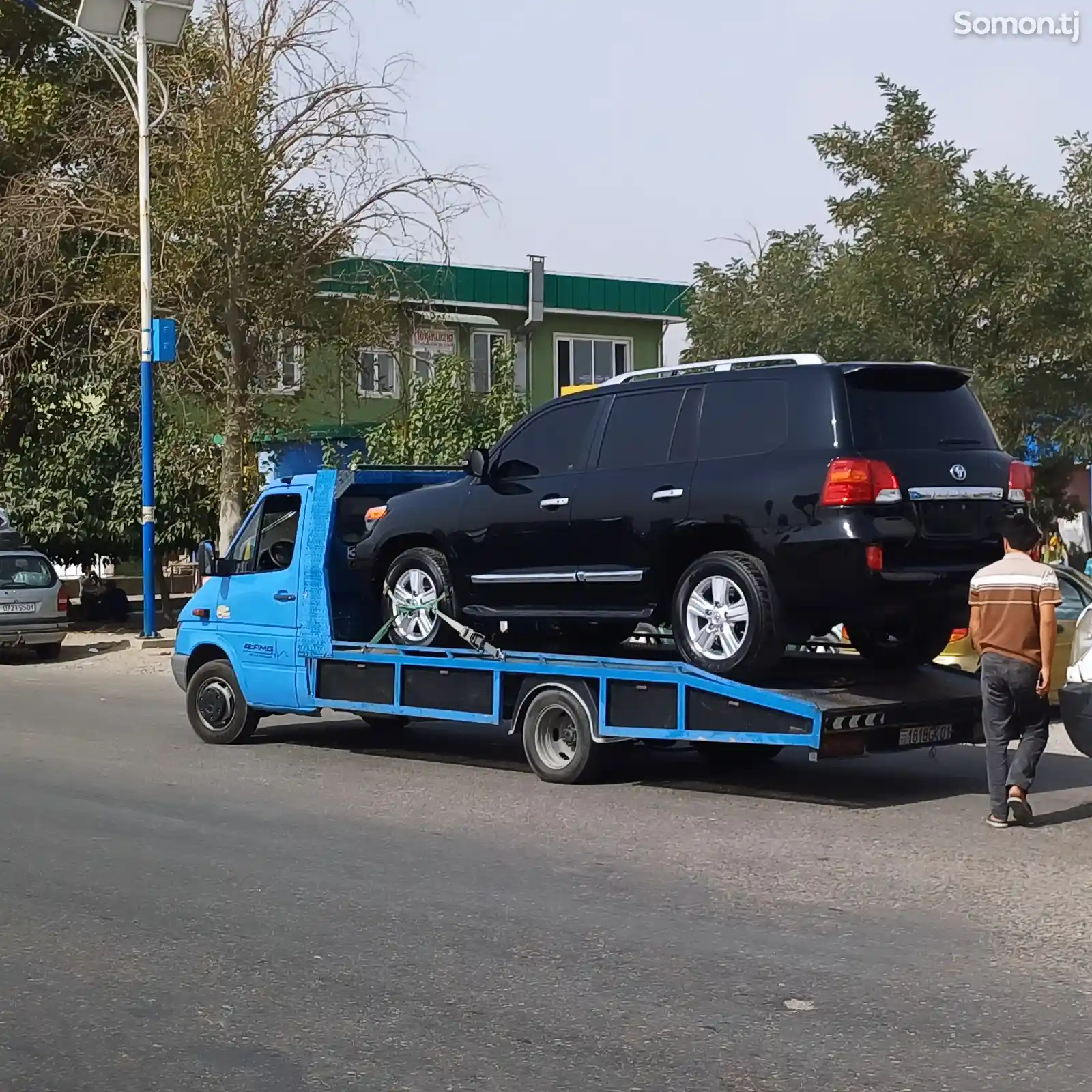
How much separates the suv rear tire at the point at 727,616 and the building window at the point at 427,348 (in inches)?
557

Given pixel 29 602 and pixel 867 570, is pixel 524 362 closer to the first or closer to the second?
pixel 29 602

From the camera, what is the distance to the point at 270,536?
1284 centimetres

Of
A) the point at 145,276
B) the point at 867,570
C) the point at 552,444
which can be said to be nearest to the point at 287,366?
the point at 145,276

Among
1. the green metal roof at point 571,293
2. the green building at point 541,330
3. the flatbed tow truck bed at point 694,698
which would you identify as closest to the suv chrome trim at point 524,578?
the flatbed tow truck bed at point 694,698

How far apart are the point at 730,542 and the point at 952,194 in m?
8.65

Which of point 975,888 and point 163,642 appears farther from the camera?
point 163,642

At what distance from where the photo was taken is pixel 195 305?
22.9 m

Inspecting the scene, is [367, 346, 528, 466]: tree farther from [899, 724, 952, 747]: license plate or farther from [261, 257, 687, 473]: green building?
[899, 724, 952, 747]: license plate

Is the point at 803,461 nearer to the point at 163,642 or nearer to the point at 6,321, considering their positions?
the point at 163,642

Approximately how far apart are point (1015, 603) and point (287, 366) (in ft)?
54.7

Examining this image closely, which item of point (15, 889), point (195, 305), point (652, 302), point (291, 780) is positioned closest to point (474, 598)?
point (291, 780)

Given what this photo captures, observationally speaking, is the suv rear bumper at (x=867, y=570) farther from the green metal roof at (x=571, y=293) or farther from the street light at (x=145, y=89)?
the green metal roof at (x=571, y=293)

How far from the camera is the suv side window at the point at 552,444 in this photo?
11.0m

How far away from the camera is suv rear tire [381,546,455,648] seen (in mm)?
11609
